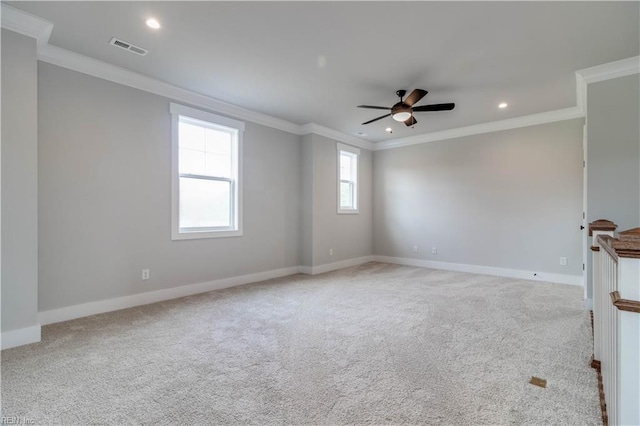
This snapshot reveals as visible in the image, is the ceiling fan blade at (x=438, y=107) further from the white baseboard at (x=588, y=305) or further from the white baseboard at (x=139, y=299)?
the white baseboard at (x=139, y=299)

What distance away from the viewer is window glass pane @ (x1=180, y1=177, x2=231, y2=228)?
4.17m

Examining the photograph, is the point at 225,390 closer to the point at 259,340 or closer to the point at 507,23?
the point at 259,340

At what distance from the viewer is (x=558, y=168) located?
4836 mm

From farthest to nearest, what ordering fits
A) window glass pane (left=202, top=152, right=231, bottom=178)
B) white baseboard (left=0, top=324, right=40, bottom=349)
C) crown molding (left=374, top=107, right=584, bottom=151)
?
crown molding (left=374, top=107, right=584, bottom=151), window glass pane (left=202, top=152, right=231, bottom=178), white baseboard (left=0, top=324, right=40, bottom=349)

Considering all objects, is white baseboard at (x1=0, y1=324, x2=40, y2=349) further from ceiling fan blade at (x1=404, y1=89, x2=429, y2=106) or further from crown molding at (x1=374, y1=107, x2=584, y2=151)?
crown molding at (x1=374, y1=107, x2=584, y2=151)

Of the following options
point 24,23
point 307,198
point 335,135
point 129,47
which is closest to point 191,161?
point 129,47

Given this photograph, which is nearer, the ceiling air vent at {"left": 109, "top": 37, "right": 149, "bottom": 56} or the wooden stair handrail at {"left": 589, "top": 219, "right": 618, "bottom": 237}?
the wooden stair handrail at {"left": 589, "top": 219, "right": 618, "bottom": 237}

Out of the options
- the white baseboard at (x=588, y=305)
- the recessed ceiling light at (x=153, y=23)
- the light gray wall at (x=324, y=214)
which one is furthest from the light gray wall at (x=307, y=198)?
the white baseboard at (x=588, y=305)

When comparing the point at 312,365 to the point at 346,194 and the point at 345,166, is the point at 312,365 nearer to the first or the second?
the point at 346,194

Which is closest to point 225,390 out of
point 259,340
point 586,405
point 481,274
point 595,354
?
point 259,340

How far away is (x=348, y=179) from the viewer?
6.64 meters

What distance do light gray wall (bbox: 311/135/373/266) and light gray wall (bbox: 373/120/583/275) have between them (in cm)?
32

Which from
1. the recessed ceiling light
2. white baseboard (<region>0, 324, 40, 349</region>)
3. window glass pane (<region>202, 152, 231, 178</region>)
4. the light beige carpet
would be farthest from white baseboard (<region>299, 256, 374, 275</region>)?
the recessed ceiling light

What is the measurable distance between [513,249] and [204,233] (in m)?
5.12
